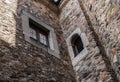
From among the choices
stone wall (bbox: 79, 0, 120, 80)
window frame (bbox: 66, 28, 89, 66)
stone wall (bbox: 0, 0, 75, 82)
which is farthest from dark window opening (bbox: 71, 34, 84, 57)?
stone wall (bbox: 79, 0, 120, 80)

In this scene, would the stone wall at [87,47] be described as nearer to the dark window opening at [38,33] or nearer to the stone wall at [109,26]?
the stone wall at [109,26]

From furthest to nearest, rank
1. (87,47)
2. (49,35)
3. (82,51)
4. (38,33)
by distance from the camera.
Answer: (49,35) < (38,33) < (82,51) < (87,47)

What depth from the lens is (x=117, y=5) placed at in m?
4.49

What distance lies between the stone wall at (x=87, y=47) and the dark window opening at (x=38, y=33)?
704 mm

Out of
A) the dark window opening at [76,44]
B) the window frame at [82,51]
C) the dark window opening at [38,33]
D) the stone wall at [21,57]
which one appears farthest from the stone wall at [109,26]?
the dark window opening at [38,33]

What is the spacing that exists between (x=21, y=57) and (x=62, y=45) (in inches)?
69.5

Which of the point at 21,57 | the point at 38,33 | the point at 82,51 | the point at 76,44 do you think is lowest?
the point at 21,57

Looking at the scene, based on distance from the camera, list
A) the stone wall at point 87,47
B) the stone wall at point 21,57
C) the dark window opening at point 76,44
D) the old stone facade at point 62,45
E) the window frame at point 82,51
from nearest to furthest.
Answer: the stone wall at point 21,57
the old stone facade at point 62,45
the stone wall at point 87,47
the window frame at point 82,51
the dark window opening at point 76,44

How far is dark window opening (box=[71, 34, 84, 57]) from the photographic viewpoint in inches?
223

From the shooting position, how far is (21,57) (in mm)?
4387

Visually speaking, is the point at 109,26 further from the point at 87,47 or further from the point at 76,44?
the point at 76,44

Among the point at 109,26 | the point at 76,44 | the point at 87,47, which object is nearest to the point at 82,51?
the point at 87,47

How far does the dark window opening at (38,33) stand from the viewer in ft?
17.7

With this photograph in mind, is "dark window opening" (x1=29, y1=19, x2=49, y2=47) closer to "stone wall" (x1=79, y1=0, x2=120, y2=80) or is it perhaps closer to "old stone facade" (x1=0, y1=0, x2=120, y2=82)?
"old stone facade" (x1=0, y1=0, x2=120, y2=82)
